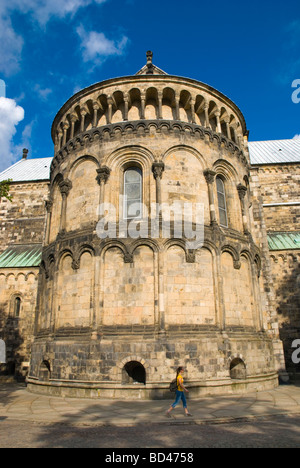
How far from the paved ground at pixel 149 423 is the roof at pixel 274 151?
74.7ft

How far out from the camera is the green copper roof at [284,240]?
75.8ft

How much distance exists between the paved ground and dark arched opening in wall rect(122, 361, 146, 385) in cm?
131

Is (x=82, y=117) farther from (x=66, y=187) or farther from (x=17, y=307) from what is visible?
(x=17, y=307)

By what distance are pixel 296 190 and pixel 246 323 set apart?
17.3m

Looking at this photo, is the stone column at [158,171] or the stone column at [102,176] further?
the stone column at [102,176]

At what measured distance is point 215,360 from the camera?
13766 millimetres

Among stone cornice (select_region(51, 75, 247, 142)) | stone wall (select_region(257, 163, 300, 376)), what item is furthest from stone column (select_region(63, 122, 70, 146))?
stone wall (select_region(257, 163, 300, 376))

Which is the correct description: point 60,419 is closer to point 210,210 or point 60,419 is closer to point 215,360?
point 215,360

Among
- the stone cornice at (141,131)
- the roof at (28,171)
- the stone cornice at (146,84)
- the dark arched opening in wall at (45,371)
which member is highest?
the roof at (28,171)

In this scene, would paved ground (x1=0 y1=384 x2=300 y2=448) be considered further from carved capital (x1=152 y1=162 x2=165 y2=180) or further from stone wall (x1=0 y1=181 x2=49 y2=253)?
stone wall (x1=0 y1=181 x2=49 y2=253)

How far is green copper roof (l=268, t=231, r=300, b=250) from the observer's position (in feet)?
75.8

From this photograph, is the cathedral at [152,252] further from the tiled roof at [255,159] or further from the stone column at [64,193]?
the tiled roof at [255,159]

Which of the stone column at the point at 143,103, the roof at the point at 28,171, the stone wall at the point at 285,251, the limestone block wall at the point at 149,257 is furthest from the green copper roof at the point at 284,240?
the roof at the point at 28,171

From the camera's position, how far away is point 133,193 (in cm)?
1622
